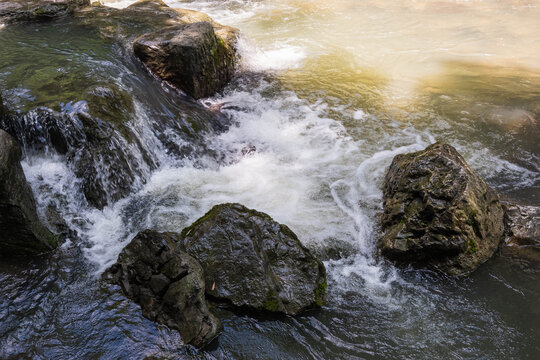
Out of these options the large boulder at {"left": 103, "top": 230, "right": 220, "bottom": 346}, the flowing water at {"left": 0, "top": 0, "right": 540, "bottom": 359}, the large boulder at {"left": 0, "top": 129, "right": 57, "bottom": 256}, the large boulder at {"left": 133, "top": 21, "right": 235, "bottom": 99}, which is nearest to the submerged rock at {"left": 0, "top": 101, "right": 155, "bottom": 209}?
the flowing water at {"left": 0, "top": 0, "right": 540, "bottom": 359}

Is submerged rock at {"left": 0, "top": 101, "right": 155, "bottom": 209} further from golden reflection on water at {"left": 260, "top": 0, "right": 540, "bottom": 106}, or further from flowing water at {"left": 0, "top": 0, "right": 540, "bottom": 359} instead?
golden reflection on water at {"left": 260, "top": 0, "right": 540, "bottom": 106}

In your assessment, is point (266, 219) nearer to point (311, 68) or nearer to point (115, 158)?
point (115, 158)

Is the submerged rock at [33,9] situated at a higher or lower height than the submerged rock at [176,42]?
higher

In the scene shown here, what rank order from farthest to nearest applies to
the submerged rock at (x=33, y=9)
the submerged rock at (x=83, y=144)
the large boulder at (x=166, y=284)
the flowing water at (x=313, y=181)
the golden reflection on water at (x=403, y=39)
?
the golden reflection on water at (x=403, y=39)
the submerged rock at (x=33, y=9)
the submerged rock at (x=83, y=144)
the flowing water at (x=313, y=181)
the large boulder at (x=166, y=284)

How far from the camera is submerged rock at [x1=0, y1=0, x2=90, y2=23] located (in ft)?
29.8

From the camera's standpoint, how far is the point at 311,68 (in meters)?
10.0

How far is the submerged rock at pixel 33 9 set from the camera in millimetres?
9078

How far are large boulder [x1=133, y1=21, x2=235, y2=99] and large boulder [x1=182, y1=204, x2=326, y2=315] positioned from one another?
399 centimetres

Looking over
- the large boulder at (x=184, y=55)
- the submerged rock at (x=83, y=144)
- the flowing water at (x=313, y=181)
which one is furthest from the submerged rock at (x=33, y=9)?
the submerged rock at (x=83, y=144)

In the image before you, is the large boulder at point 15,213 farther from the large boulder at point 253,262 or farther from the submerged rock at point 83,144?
the large boulder at point 253,262

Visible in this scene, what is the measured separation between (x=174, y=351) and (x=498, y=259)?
390 cm

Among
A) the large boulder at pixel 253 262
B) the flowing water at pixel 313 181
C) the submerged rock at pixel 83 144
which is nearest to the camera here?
the flowing water at pixel 313 181

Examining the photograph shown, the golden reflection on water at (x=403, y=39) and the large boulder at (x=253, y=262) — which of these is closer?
the large boulder at (x=253, y=262)

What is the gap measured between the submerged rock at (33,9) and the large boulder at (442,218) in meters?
9.29
